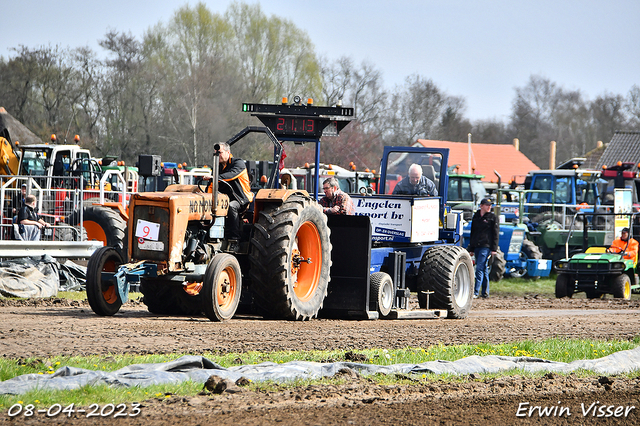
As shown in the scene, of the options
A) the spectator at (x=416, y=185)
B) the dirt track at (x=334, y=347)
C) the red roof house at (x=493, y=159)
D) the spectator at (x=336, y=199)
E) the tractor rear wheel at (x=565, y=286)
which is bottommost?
the dirt track at (x=334, y=347)

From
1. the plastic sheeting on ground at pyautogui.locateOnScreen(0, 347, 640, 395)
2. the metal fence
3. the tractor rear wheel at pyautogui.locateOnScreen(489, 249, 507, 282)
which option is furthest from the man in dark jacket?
the plastic sheeting on ground at pyautogui.locateOnScreen(0, 347, 640, 395)

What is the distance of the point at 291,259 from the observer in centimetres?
927

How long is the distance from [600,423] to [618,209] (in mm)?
16895

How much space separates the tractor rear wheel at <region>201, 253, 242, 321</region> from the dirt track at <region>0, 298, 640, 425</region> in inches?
6.8

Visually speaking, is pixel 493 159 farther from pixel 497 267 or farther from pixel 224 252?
pixel 224 252

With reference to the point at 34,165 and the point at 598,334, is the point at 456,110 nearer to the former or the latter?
the point at 34,165

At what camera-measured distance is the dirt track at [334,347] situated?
4.85 m

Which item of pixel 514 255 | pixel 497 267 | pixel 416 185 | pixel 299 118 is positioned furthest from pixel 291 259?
pixel 514 255

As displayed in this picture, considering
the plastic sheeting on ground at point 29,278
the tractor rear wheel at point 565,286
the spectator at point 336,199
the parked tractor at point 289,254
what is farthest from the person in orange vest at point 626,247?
the plastic sheeting on ground at point 29,278

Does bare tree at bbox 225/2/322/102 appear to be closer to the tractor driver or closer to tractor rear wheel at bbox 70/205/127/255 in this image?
tractor rear wheel at bbox 70/205/127/255

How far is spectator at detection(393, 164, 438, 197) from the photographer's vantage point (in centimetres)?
1168

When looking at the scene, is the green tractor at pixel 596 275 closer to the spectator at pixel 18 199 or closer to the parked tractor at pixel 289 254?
the parked tractor at pixel 289 254

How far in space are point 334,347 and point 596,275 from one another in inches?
426

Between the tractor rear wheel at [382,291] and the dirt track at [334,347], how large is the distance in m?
0.38
